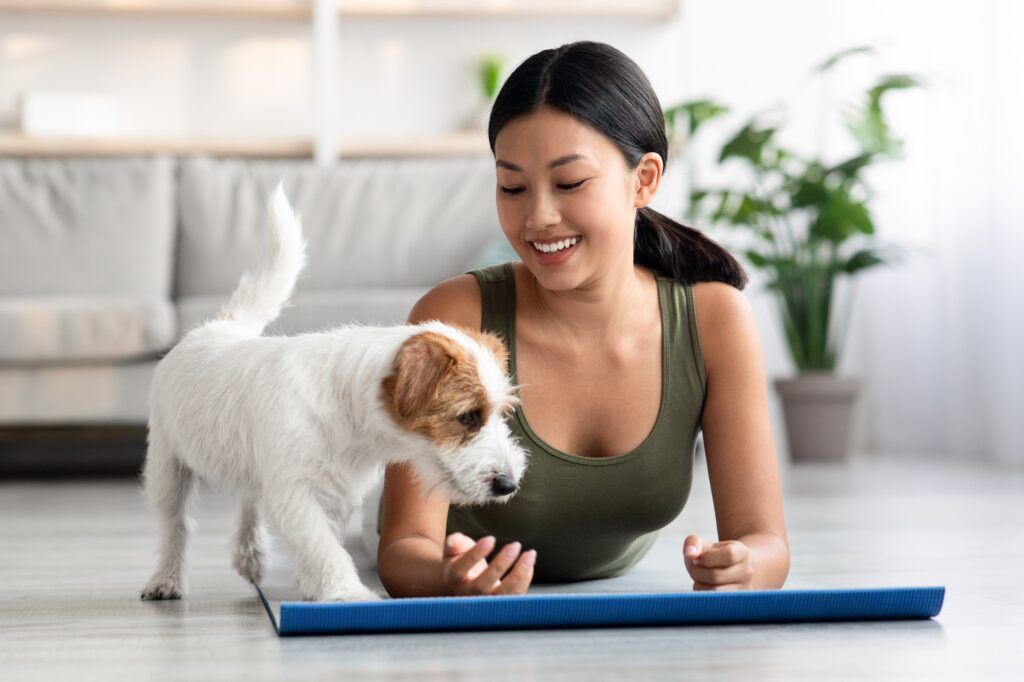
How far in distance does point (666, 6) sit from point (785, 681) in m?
4.63

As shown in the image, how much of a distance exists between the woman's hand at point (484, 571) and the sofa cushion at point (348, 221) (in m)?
2.98

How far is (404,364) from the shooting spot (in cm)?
129

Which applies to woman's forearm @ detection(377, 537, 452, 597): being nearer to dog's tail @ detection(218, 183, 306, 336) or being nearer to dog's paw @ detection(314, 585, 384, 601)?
dog's paw @ detection(314, 585, 384, 601)

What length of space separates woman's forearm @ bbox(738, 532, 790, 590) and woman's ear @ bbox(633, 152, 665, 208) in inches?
19.1

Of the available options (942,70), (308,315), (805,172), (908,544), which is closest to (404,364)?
(908,544)

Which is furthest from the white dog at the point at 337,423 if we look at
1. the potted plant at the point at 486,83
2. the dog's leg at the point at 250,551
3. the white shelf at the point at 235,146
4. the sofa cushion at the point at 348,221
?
the potted plant at the point at 486,83

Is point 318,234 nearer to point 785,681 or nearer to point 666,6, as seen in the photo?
point 666,6

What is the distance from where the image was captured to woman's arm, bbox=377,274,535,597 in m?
1.36

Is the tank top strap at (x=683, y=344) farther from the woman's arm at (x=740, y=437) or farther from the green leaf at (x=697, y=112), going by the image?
the green leaf at (x=697, y=112)

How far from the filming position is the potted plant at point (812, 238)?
14.0 feet

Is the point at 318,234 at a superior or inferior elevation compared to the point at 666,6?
inferior

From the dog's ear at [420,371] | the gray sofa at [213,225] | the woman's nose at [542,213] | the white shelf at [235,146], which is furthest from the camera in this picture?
the white shelf at [235,146]

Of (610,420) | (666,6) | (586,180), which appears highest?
(666,6)

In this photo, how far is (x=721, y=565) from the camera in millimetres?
1403
